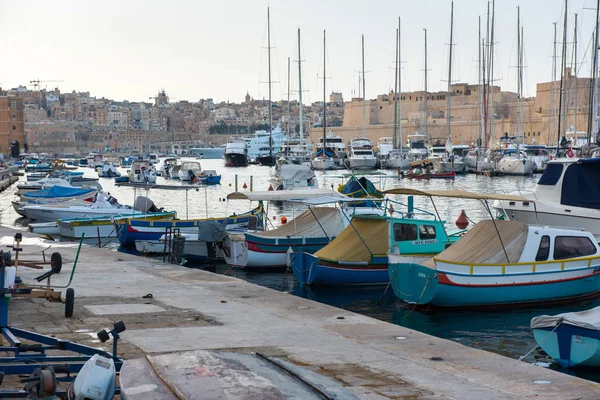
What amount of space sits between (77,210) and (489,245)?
2176 centimetres

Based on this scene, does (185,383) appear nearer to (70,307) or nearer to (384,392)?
(384,392)

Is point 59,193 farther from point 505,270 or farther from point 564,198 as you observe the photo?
point 505,270

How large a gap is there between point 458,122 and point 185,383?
451ft

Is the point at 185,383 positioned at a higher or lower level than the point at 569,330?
higher

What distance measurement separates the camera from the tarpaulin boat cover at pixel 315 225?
23.1m

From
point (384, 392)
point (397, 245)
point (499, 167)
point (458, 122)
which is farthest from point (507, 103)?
point (384, 392)

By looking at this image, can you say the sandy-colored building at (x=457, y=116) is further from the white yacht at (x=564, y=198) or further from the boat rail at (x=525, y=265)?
the boat rail at (x=525, y=265)

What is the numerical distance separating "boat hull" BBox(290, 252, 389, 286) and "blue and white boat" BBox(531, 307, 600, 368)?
7543 mm

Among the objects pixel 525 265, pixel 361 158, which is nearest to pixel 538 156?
pixel 361 158

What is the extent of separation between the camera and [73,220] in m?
31.9

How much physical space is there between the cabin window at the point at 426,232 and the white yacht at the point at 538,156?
5532 centimetres

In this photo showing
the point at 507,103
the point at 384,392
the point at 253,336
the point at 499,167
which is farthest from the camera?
the point at 507,103

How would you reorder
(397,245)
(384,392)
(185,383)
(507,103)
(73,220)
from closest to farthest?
(185,383), (384,392), (397,245), (73,220), (507,103)

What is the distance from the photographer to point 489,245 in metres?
17.1
